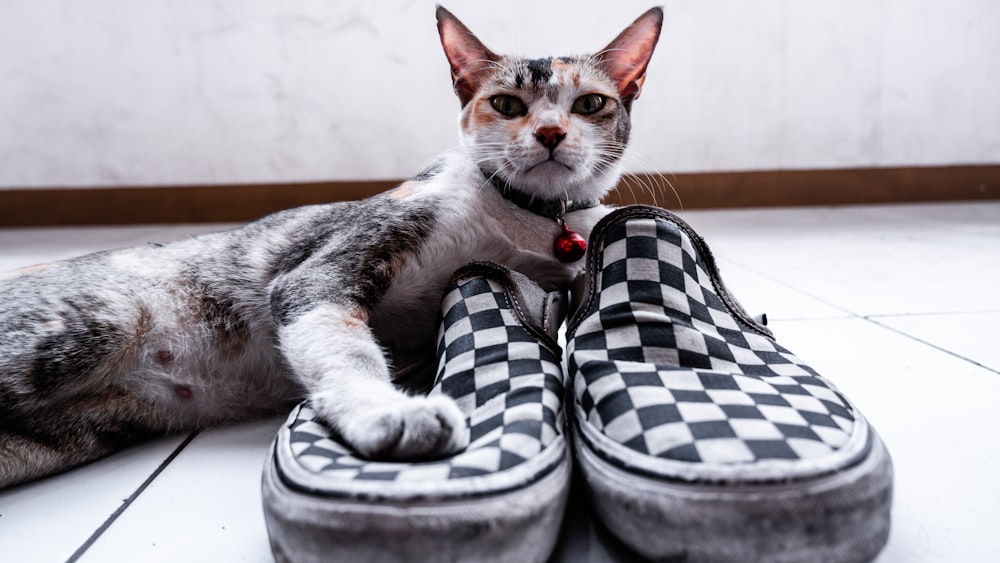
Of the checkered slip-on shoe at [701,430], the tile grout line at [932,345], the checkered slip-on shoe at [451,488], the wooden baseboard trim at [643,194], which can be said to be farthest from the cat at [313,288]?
Answer: the wooden baseboard trim at [643,194]

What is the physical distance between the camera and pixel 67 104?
2938 mm

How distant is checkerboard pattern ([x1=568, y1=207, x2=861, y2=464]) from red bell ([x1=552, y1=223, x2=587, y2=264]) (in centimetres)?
14

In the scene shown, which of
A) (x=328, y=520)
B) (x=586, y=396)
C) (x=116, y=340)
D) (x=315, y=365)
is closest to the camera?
(x=328, y=520)

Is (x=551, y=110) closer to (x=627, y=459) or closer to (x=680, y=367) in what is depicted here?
(x=680, y=367)

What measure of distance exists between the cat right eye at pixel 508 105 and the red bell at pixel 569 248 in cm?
24

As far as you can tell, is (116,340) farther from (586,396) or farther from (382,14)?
(382,14)

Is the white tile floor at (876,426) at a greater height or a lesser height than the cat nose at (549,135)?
lesser

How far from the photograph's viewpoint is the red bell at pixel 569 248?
996 millimetres

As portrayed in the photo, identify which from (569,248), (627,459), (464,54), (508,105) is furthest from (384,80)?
(627,459)

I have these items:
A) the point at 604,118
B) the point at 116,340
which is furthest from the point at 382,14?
the point at 116,340

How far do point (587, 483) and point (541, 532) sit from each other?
8 centimetres

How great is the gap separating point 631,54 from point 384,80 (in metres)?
2.02

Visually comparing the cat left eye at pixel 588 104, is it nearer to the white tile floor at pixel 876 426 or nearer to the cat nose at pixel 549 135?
the cat nose at pixel 549 135

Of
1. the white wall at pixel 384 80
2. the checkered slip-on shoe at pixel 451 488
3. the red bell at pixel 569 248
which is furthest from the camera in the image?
the white wall at pixel 384 80
